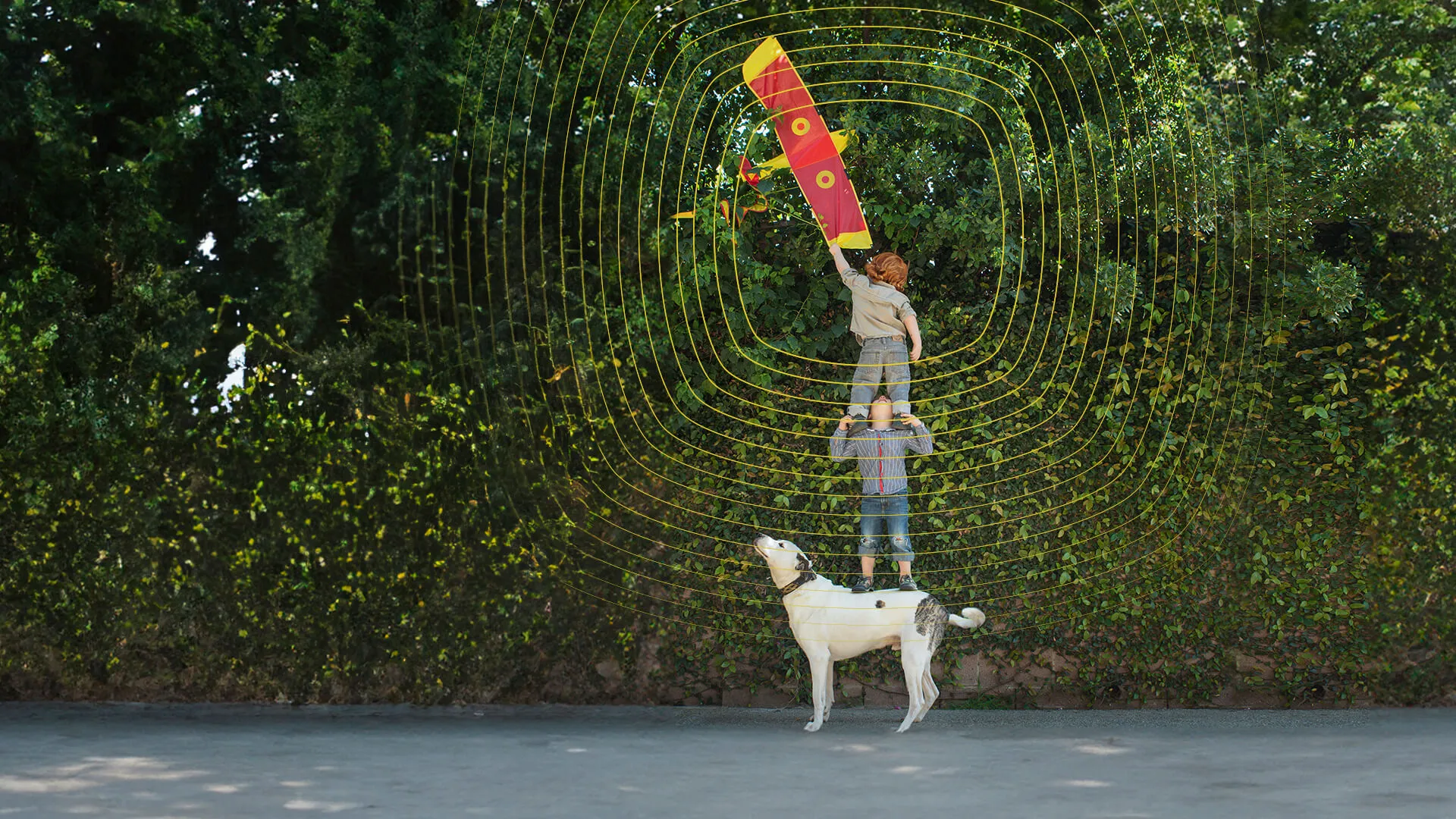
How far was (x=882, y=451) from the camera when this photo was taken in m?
6.77

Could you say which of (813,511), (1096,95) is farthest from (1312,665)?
(1096,95)

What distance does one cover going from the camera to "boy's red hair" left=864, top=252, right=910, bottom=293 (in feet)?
22.1

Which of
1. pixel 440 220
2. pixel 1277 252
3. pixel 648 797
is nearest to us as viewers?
pixel 648 797

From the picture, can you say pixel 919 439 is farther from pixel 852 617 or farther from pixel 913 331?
pixel 852 617

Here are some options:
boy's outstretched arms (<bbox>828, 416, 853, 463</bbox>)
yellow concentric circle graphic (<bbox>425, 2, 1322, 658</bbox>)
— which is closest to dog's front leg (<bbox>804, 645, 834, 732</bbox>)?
yellow concentric circle graphic (<bbox>425, 2, 1322, 658</bbox>)

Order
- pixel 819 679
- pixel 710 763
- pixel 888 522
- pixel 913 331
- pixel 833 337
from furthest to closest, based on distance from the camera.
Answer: pixel 833 337 → pixel 888 522 → pixel 819 679 → pixel 913 331 → pixel 710 763

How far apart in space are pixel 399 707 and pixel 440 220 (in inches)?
118

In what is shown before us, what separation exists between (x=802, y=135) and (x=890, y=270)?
0.83 m

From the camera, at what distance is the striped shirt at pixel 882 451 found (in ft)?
22.0

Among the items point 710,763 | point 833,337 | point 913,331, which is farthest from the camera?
point 833,337

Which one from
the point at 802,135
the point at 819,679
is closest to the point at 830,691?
the point at 819,679

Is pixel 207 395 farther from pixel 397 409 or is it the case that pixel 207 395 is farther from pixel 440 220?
pixel 440 220

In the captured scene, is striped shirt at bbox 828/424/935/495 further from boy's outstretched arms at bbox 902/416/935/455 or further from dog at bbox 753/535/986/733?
dog at bbox 753/535/986/733

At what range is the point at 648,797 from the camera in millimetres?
5422
